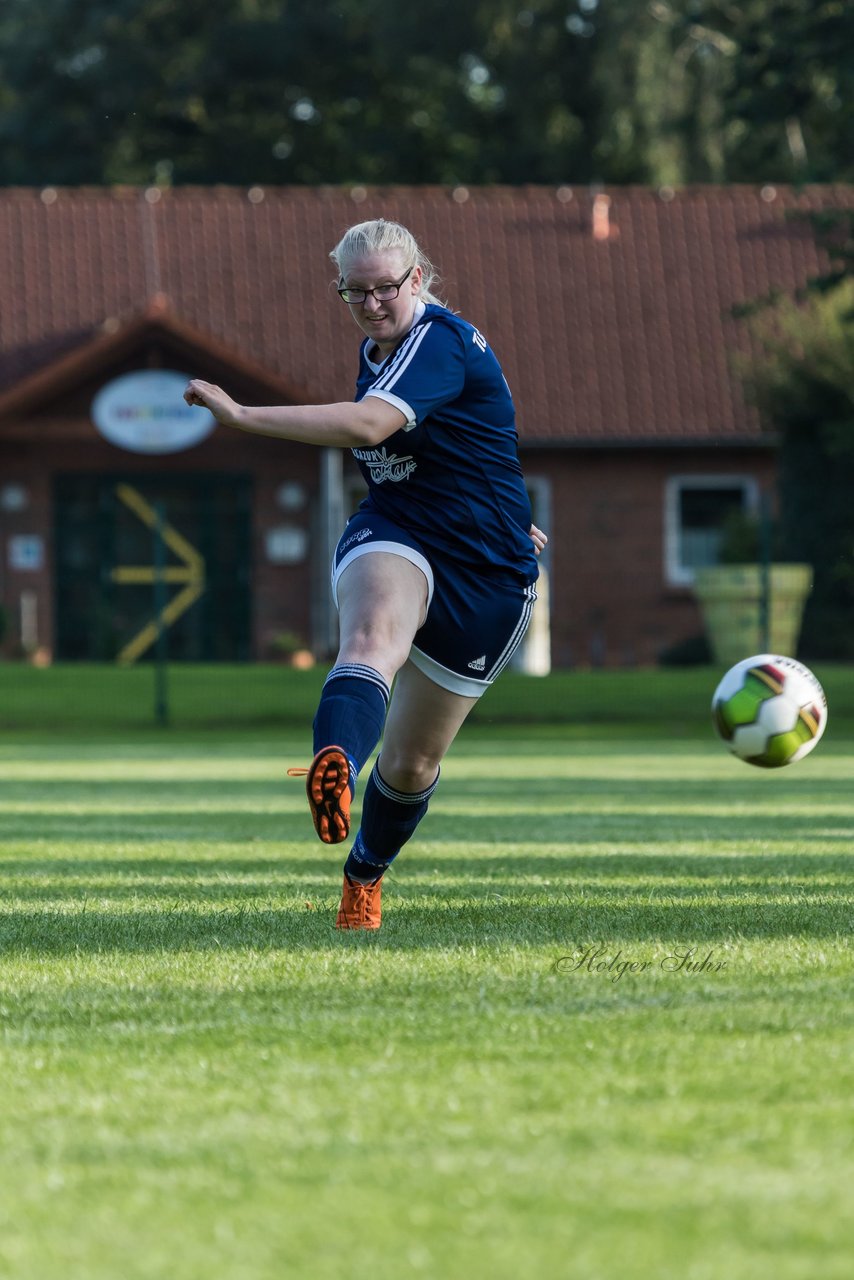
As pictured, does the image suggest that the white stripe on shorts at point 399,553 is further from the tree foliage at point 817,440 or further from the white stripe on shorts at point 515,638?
the tree foliage at point 817,440

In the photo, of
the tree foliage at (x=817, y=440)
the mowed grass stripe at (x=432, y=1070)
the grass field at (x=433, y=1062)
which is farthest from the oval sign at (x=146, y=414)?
the mowed grass stripe at (x=432, y=1070)

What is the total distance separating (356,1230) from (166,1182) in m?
0.37

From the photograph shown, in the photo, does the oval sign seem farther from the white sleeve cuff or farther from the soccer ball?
the white sleeve cuff

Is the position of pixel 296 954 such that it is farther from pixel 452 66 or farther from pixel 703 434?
pixel 452 66

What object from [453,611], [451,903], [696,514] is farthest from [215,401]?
[696,514]

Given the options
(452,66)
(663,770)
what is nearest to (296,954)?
(663,770)

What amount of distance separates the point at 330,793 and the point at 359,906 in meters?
1.03

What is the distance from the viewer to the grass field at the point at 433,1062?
2.64 m

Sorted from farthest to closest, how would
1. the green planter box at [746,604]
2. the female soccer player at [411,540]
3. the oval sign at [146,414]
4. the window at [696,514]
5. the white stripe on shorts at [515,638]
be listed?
the window at [696,514] < the oval sign at [146,414] < the green planter box at [746,604] < the white stripe on shorts at [515,638] < the female soccer player at [411,540]

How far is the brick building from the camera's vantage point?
2939cm

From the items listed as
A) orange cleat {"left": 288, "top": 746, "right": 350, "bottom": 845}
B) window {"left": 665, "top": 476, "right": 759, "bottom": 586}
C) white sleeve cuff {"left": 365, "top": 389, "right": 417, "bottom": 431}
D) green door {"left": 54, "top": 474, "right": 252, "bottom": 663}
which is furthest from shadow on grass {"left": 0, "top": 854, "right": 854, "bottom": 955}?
window {"left": 665, "top": 476, "right": 759, "bottom": 586}

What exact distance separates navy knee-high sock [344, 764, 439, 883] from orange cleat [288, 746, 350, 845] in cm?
89
